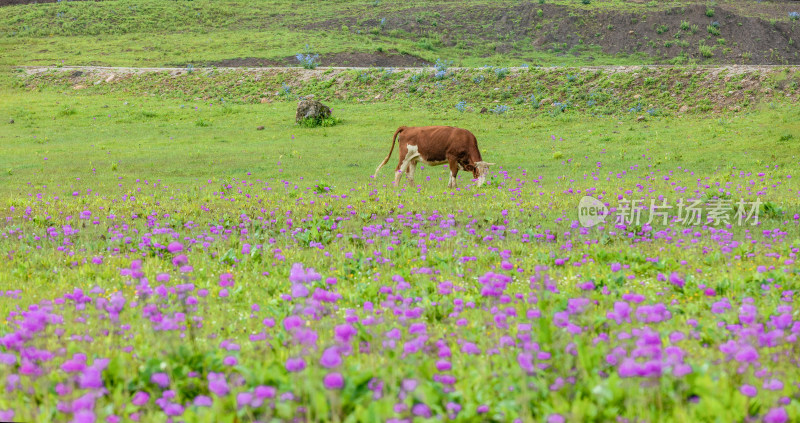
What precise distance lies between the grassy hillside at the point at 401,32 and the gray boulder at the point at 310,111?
21761 millimetres

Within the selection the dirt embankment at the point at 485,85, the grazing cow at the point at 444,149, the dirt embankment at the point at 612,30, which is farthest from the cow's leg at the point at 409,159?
the dirt embankment at the point at 612,30

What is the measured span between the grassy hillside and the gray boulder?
21761 millimetres

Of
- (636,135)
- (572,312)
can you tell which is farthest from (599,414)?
(636,135)

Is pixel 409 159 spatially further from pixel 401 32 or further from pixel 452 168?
pixel 401 32

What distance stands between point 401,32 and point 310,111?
39826 mm

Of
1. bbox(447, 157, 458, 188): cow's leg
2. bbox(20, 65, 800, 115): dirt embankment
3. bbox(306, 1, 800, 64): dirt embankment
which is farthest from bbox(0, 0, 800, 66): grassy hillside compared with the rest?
bbox(447, 157, 458, 188): cow's leg

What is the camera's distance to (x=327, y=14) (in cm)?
7925

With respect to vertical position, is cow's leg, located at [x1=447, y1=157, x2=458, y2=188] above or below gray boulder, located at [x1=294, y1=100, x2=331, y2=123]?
above

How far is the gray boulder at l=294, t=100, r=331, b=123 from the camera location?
33375 mm

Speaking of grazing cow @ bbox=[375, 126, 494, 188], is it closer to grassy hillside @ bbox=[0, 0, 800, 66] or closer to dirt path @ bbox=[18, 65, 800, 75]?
dirt path @ bbox=[18, 65, 800, 75]

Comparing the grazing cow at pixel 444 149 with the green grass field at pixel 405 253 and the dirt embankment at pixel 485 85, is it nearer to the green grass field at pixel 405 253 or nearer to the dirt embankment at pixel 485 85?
the green grass field at pixel 405 253

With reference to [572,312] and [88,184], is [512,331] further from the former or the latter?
[88,184]

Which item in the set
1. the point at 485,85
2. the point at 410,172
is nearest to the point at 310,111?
the point at 485,85

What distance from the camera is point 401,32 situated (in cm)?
7038
